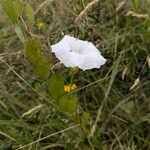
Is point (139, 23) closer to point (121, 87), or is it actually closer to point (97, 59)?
point (121, 87)

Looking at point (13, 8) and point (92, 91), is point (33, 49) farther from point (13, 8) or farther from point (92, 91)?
point (92, 91)

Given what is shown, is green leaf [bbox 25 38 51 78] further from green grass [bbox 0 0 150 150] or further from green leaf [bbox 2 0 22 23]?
green grass [bbox 0 0 150 150]

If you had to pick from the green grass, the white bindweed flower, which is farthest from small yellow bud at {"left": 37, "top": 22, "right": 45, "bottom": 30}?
the white bindweed flower

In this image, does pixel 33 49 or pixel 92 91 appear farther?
pixel 92 91

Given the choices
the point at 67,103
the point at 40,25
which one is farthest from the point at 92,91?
the point at 67,103

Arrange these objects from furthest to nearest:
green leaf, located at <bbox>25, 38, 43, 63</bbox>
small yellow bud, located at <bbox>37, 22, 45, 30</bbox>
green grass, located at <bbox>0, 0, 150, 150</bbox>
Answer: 1. small yellow bud, located at <bbox>37, 22, 45, 30</bbox>
2. green grass, located at <bbox>0, 0, 150, 150</bbox>
3. green leaf, located at <bbox>25, 38, 43, 63</bbox>

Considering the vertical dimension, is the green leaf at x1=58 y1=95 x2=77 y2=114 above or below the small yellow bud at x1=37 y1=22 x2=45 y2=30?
above
